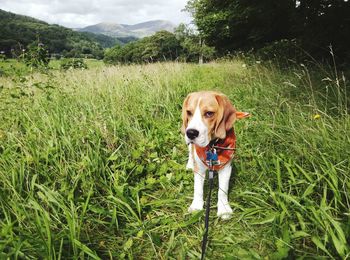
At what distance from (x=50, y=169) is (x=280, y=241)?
2372mm

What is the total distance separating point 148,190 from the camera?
9.71 feet

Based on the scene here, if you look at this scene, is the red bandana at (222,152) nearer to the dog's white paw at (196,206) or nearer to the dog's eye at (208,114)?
the dog's eye at (208,114)

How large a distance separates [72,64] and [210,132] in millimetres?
5059

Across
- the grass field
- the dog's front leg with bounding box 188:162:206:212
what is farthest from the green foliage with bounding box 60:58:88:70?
the dog's front leg with bounding box 188:162:206:212

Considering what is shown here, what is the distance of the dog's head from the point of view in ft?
7.18

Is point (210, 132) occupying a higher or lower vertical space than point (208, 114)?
lower

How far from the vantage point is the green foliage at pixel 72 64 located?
6000 millimetres

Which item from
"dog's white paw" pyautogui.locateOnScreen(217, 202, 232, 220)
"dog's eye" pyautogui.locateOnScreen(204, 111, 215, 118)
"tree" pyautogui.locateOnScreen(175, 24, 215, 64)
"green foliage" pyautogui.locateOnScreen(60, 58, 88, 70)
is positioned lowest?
"dog's white paw" pyautogui.locateOnScreen(217, 202, 232, 220)

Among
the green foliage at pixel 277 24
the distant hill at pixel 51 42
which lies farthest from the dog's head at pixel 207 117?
the green foliage at pixel 277 24

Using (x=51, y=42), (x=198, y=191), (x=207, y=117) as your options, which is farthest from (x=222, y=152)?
(x=51, y=42)

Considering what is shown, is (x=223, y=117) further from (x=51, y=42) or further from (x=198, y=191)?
(x=51, y=42)

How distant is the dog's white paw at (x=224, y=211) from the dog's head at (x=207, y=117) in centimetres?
74

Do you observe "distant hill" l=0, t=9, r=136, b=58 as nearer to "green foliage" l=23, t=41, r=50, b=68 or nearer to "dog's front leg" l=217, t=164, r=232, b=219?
"green foliage" l=23, t=41, r=50, b=68

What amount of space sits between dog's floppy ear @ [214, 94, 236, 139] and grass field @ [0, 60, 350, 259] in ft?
2.27
